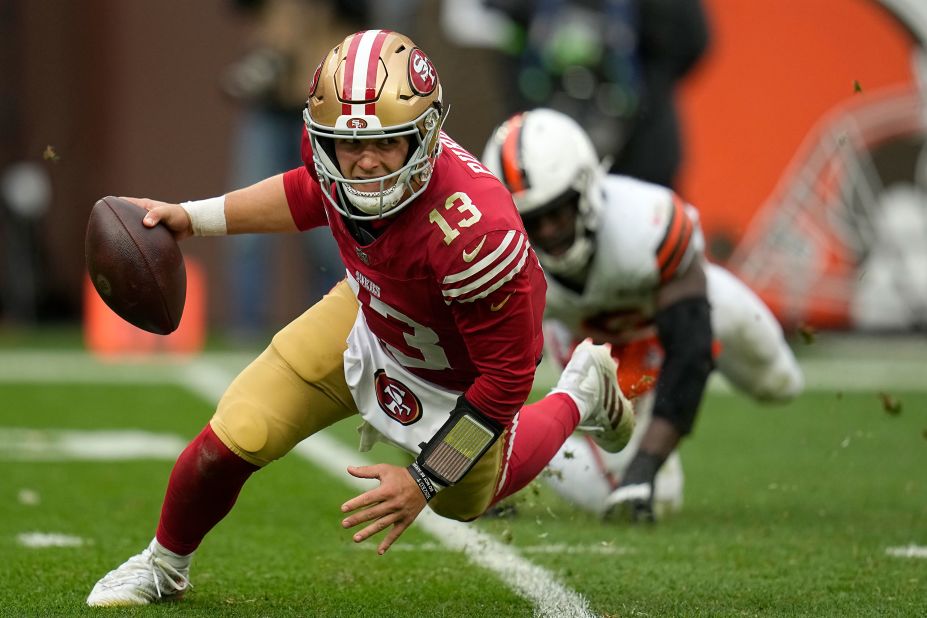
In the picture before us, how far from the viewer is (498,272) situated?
3.13 meters

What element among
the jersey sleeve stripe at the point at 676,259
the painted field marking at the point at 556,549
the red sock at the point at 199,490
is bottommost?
the painted field marking at the point at 556,549

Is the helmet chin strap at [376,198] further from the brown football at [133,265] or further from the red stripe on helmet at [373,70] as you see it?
the brown football at [133,265]

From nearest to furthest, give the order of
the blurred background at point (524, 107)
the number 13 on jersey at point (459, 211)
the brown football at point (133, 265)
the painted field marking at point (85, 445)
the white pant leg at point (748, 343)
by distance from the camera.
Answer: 1. the number 13 on jersey at point (459, 211)
2. the brown football at point (133, 265)
3. the white pant leg at point (748, 343)
4. the painted field marking at point (85, 445)
5. the blurred background at point (524, 107)

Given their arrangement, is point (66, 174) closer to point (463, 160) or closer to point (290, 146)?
point (290, 146)

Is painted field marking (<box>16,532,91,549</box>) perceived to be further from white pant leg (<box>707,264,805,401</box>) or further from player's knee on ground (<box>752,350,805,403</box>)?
player's knee on ground (<box>752,350,805,403</box>)

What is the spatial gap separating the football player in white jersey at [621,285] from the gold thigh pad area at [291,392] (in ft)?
3.59

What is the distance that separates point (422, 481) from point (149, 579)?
0.77m

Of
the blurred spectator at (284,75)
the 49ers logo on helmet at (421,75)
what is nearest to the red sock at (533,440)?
the 49ers logo on helmet at (421,75)

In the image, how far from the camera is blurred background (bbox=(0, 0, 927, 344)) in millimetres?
7309

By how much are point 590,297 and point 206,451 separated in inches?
69.3

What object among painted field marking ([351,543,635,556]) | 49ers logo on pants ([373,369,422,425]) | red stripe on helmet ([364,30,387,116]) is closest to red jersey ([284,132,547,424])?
49ers logo on pants ([373,369,422,425])

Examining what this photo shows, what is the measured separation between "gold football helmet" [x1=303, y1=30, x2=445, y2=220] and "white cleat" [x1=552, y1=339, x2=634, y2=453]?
0.83m

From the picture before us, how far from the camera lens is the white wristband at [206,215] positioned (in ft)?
11.8

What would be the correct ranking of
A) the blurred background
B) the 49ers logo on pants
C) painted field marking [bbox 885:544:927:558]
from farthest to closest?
1. the blurred background
2. painted field marking [bbox 885:544:927:558]
3. the 49ers logo on pants
